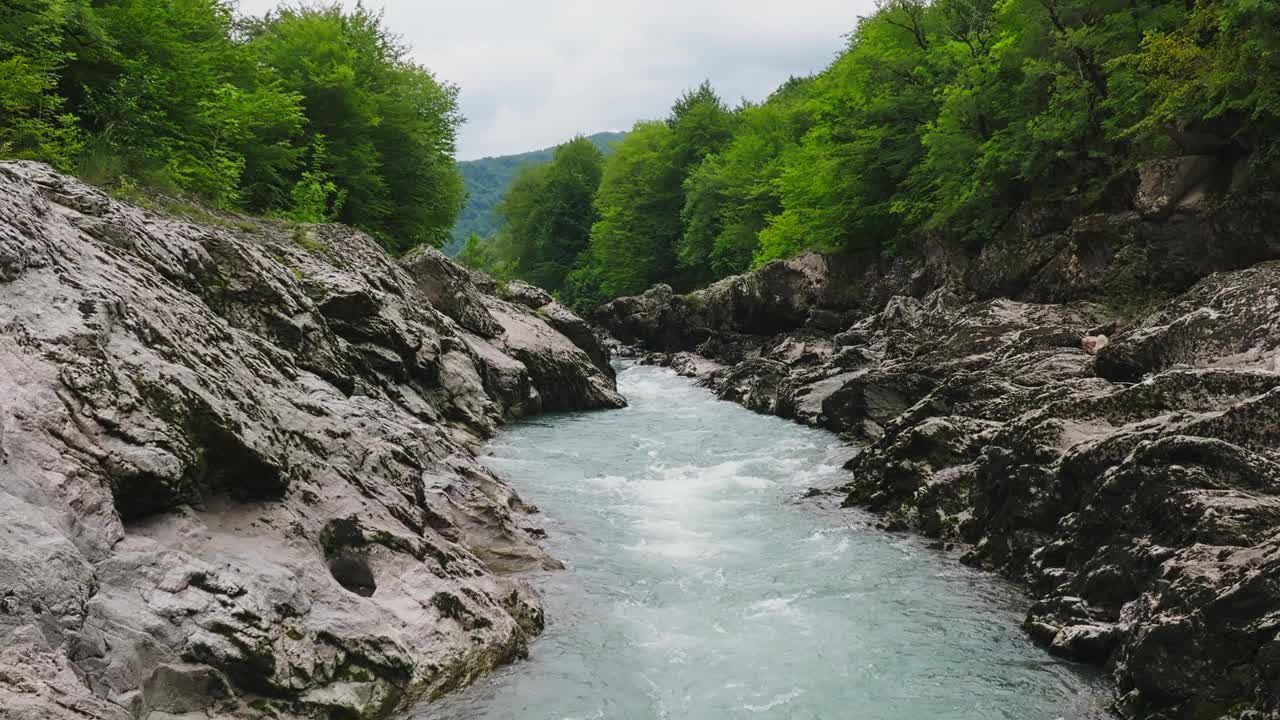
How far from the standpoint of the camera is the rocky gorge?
5883 mm

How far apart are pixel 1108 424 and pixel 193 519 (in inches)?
365

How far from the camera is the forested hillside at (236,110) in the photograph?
47.9 feet

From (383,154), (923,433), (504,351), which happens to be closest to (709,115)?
(383,154)

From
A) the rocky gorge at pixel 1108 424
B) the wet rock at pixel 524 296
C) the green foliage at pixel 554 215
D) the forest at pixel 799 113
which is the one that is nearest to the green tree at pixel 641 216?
the green foliage at pixel 554 215

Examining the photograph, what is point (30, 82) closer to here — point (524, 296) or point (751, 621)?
point (751, 621)

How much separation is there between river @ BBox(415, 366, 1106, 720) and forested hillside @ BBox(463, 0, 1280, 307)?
40.3ft

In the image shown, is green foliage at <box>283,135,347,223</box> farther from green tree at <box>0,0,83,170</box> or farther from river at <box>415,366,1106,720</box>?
river at <box>415,366,1106,720</box>

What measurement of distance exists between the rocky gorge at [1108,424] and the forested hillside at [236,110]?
14163 millimetres

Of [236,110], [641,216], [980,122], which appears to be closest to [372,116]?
[236,110]

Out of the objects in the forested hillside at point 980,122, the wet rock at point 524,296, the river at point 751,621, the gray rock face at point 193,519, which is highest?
the forested hillside at point 980,122

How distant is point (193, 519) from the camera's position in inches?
227

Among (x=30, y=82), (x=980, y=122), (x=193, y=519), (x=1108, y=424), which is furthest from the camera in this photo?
(x=980, y=122)

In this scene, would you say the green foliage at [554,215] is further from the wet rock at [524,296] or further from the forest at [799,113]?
the wet rock at [524,296]

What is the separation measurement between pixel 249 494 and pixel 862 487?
9.04 meters
